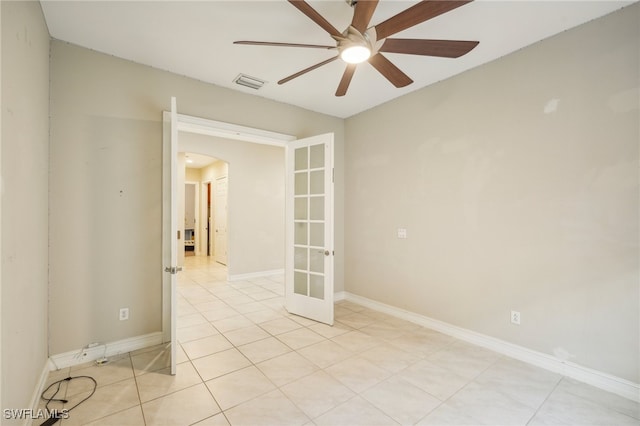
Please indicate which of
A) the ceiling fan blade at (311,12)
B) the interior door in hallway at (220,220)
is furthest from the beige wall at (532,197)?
the interior door in hallway at (220,220)

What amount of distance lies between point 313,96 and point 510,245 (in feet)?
9.49

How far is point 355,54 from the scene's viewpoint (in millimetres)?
1947

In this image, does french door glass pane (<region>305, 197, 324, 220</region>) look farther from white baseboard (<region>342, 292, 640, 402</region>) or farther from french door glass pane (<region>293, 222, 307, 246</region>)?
white baseboard (<region>342, 292, 640, 402</region>)

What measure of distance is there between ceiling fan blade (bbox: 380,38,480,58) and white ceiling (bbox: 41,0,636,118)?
0.37 metres

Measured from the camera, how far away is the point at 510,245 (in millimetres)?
2691

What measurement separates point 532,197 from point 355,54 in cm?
205

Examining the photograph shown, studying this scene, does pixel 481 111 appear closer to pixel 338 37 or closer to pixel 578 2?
pixel 578 2

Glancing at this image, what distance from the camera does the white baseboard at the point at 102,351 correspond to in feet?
8.02

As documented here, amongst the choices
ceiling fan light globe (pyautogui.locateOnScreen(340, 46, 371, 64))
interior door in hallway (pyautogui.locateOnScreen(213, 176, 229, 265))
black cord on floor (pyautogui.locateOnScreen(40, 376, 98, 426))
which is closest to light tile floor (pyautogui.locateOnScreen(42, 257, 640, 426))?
black cord on floor (pyautogui.locateOnScreen(40, 376, 98, 426))

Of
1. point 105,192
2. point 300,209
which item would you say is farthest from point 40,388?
point 300,209

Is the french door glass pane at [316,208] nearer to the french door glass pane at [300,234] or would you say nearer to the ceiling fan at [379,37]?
the french door glass pane at [300,234]

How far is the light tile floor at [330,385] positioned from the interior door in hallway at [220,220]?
13.7 feet

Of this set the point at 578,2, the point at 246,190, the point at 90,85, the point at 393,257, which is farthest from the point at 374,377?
the point at 246,190

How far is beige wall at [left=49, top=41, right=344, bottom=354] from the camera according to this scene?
2.49 metres
